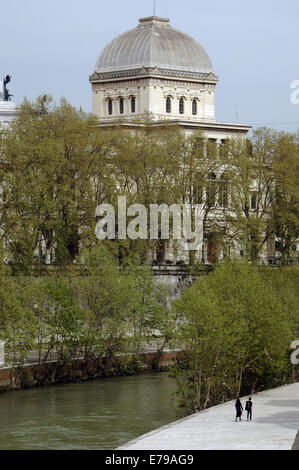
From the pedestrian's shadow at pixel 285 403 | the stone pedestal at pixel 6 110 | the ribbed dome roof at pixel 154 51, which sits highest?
the ribbed dome roof at pixel 154 51

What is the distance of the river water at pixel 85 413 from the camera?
156ft

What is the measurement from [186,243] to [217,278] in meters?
30.6

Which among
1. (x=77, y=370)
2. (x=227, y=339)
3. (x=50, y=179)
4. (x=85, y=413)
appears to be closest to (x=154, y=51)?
(x=50, y=179)

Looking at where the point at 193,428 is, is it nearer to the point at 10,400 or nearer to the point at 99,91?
the point at 10,400

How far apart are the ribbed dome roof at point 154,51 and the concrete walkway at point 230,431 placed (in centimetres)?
7269

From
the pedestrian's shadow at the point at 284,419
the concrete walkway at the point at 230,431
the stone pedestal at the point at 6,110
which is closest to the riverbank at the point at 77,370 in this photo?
the concrete walkway at the point at 230,431

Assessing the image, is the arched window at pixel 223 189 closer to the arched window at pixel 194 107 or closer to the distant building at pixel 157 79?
the distant building at pixel 157 79

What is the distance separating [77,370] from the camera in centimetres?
6469

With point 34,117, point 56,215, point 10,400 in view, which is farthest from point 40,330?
point 34,117

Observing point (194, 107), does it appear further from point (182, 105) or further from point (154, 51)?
point (154, 51)

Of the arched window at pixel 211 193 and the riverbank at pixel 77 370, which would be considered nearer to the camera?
the riverbank at pixel 77 370

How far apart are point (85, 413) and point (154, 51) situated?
233 ft

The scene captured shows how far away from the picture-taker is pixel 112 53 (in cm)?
12331

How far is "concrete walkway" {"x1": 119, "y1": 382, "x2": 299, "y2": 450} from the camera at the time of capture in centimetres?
4156
